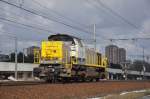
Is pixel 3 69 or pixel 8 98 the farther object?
pixel 3 69

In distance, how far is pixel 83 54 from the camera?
35.8m

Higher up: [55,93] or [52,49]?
[52,49]

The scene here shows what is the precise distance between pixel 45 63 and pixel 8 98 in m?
15.5

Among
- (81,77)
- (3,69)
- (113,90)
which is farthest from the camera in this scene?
(3,69)

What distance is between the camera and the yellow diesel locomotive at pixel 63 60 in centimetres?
3041

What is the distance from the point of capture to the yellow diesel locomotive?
3041 cm

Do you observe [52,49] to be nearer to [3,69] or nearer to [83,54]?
[83,54]

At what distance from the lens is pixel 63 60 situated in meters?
31.6

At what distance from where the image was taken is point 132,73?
479 ft

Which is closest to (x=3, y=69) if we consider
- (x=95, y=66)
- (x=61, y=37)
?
(x=95, y=66)

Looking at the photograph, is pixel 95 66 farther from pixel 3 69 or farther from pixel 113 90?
pixel 3 69

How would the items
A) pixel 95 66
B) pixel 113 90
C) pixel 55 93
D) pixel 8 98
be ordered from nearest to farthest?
pixel 8 98
pixel 55 93
pixel 113 90
pixel 95 66

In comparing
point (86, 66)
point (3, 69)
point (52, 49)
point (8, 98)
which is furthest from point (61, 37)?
point (3, 69)

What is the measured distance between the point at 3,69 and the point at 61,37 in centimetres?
4581
